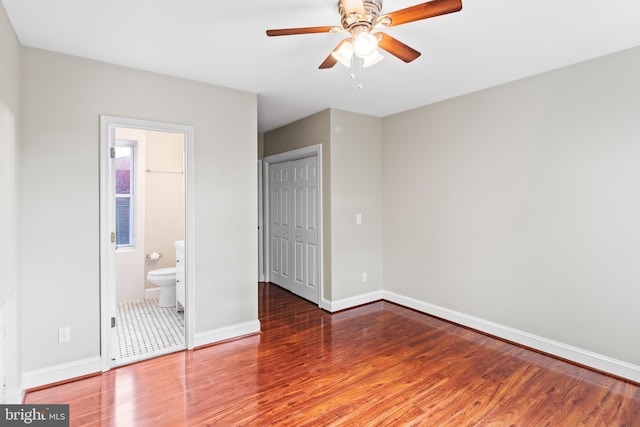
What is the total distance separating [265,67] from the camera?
112 inches

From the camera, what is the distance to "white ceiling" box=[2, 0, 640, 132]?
197 cm

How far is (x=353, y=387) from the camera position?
8.07ft

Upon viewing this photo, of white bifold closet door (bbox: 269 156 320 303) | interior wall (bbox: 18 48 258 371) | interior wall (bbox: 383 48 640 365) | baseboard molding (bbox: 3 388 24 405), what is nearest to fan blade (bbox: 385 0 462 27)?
interior wall (bbox: 383 48 640 365)

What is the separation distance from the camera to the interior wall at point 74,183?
95.3 inches

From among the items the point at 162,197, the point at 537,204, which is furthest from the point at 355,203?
the point at 162,197

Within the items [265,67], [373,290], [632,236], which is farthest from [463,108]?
[373,290]

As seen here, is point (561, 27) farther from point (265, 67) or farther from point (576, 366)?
point (576, 366)

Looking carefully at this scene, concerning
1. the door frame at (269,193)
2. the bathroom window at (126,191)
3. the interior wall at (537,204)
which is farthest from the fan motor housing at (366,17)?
the bathroom window at (126,191)

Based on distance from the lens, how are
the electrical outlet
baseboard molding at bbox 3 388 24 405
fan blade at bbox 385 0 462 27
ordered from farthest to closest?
the electrical outlet → baseboard molding at bbox 3 388 24 405 → fan blade at bbox 385 0 462 27

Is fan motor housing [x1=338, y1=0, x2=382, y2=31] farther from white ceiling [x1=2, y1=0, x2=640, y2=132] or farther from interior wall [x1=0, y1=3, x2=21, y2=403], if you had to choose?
interior wall [x1=0, y1=3, x2=21, y2=403]

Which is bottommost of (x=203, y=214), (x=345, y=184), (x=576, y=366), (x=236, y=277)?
(x=576, y=366)

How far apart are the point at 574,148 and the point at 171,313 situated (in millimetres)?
4480

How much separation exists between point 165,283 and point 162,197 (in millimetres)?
1241

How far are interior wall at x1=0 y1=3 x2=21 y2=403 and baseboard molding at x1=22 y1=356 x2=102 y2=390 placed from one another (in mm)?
201
